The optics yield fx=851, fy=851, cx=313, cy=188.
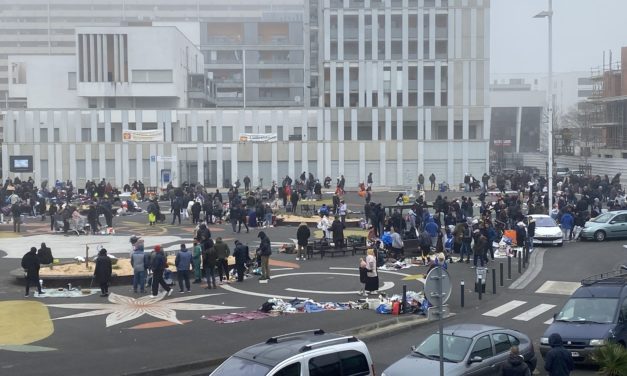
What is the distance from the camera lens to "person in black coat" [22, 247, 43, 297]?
25.0m

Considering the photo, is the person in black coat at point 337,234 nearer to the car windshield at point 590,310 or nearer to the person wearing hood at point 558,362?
the car windshield at point 590,310

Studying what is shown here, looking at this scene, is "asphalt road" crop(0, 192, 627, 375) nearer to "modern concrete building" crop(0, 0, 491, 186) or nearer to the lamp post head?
the lamp post head

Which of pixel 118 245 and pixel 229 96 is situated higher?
pixel 229 96

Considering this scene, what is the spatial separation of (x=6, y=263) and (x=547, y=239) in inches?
876

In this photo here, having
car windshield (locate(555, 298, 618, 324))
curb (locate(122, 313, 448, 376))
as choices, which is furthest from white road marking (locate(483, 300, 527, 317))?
car windshield (locate(555, 298, 618, 324))

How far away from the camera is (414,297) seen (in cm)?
2366

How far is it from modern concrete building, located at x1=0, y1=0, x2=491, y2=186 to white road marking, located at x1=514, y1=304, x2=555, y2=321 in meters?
48.7

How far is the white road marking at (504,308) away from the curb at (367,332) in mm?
1090

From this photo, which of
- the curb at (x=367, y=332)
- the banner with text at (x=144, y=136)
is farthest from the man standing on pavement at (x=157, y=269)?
the banner with text at (x=144, y=136)

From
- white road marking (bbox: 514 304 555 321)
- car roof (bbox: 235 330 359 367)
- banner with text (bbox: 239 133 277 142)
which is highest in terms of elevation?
banner with text (bbox: 239 133 277 142)

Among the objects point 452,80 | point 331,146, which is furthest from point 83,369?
point 452,80

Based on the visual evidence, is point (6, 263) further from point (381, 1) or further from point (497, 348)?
point (381, 1)

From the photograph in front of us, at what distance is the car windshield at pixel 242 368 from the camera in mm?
12070

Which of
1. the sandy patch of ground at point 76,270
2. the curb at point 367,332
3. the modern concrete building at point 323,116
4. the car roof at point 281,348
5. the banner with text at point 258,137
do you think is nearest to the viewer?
the car roof at point 281,348
